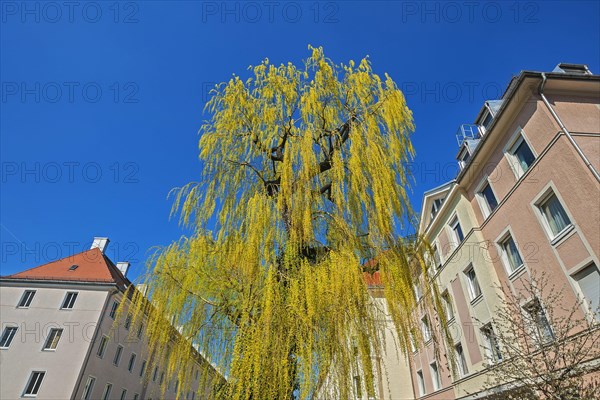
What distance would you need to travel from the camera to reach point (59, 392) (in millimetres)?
18984

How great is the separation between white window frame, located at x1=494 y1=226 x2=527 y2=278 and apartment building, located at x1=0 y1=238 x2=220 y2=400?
60.4 feet

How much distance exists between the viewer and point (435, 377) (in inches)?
717

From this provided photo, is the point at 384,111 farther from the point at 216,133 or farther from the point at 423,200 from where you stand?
the point at 423,200

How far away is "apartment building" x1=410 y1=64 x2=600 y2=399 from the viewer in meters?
9.53

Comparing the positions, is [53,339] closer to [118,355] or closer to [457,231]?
[118,355]

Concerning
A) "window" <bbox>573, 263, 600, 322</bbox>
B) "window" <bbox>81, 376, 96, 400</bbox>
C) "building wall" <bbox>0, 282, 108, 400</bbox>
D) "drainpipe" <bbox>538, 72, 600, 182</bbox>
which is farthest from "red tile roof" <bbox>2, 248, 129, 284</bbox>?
"drainpipe" <bbox>538, 72, 600, 182</bbox>

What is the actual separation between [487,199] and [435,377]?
1082 centimetres

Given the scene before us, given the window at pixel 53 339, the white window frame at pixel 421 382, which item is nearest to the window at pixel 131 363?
the window at pixel 53 339

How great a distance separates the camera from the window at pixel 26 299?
73.2 ft

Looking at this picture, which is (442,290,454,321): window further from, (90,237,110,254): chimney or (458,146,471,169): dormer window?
(90,237,110,254): chimney

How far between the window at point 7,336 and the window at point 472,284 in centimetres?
2778

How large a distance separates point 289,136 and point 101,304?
21.7 metres

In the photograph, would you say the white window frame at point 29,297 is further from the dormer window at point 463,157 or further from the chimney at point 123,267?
the dormer window at point 463,157

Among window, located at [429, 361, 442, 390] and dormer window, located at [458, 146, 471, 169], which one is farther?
window, located at [429, 361, 442, 390]
